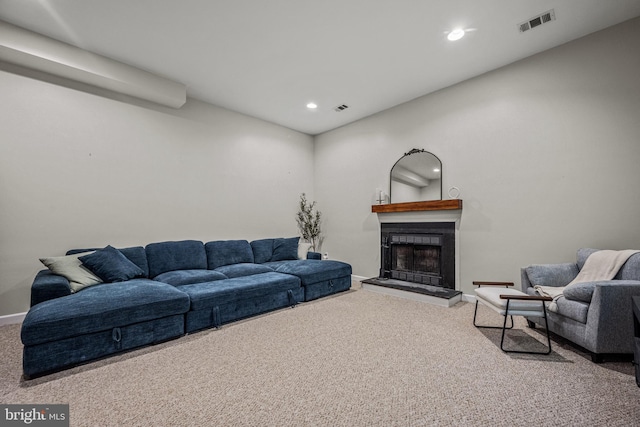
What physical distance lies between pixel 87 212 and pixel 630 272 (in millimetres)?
5752

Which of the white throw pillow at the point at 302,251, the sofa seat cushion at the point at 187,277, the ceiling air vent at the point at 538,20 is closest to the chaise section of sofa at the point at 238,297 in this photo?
the sofa seat cushion at the point at 187,277

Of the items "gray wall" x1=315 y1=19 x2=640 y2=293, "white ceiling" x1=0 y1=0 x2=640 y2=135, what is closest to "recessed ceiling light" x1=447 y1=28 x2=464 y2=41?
"white ceiling" x1=0 y1=0 x2=640 y2=135

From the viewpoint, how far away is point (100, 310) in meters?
2.27

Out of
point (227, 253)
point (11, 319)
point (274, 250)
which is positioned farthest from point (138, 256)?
point (274, 250)

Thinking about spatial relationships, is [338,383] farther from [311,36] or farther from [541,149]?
[541,149]

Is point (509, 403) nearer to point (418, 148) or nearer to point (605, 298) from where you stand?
point (605, 298)

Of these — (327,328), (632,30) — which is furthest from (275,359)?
(632,30)

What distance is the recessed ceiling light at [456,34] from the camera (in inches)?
117

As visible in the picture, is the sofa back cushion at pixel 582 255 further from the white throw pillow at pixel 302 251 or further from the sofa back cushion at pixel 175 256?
the sofa back cushion at pixel 175 256

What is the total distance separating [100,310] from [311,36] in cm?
336

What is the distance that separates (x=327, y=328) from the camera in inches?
116

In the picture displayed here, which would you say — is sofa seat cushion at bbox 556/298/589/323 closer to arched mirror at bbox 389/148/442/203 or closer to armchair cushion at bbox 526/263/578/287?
armchair cushion at bbox 526/263/578/287

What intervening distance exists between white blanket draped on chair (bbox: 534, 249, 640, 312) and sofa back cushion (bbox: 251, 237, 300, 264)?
11.6 ft

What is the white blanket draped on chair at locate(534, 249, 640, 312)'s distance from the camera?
2.50 metres
